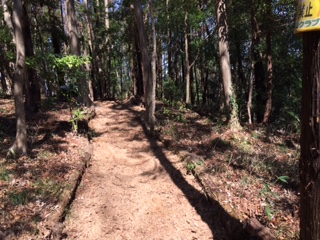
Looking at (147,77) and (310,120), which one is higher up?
(147,77)

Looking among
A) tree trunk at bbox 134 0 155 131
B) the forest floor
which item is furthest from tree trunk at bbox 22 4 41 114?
tree trunk at bbox 134 0 155 131

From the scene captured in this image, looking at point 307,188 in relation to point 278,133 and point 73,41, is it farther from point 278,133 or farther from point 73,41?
point 73,41

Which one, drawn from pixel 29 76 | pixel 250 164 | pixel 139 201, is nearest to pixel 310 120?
pixel 139 201

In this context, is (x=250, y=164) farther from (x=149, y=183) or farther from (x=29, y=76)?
(x=29, y=76)

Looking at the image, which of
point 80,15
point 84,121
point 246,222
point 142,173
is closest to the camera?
point 246,222

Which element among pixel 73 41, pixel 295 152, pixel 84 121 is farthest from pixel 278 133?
pixel 73 41

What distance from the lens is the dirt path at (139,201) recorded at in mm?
5102

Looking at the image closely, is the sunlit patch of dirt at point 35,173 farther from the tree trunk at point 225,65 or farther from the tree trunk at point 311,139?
the tree trunk at point 225,65

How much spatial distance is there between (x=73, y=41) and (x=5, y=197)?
28.4 feet

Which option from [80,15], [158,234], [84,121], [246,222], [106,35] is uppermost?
[80,15]

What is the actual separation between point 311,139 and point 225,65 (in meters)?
7.18

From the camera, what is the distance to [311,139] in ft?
9.22

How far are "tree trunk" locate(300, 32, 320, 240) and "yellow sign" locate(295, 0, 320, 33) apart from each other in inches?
5.1

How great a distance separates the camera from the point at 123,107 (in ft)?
51.0
